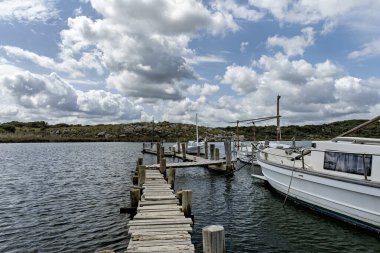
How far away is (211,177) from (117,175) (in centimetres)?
967

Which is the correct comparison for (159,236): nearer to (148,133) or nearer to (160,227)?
(160,227)

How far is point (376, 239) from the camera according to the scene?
12.7 m

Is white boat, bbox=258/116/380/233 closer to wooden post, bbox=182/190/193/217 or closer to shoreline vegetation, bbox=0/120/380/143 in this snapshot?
wooden post, bbox=182/190/193/217

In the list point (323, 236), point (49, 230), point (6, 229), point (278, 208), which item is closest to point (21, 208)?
point (6, 229)

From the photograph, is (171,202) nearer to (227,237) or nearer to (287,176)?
(227,237)

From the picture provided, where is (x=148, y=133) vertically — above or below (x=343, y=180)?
above

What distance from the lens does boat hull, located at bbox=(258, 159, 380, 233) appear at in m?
13.0

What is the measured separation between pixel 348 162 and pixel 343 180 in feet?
3.90

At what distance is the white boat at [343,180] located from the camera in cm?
1317

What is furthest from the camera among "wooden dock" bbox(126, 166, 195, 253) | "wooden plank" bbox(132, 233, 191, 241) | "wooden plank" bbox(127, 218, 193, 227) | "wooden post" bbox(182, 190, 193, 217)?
"wooden post" bbox(182, 190, 193, 217)

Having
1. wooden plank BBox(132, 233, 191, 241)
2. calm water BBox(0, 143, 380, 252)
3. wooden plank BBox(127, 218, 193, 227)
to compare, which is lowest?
calm water BBox(0, 143, 380, 252)

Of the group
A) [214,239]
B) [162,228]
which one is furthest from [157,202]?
[214,239]

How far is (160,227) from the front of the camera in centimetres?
1041

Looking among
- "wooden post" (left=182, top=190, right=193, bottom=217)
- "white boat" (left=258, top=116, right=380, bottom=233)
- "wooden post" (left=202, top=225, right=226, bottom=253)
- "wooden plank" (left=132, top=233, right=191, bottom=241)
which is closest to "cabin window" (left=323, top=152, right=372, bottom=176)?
"white boat" (left=258, top=116, right=380, bottom=233)
